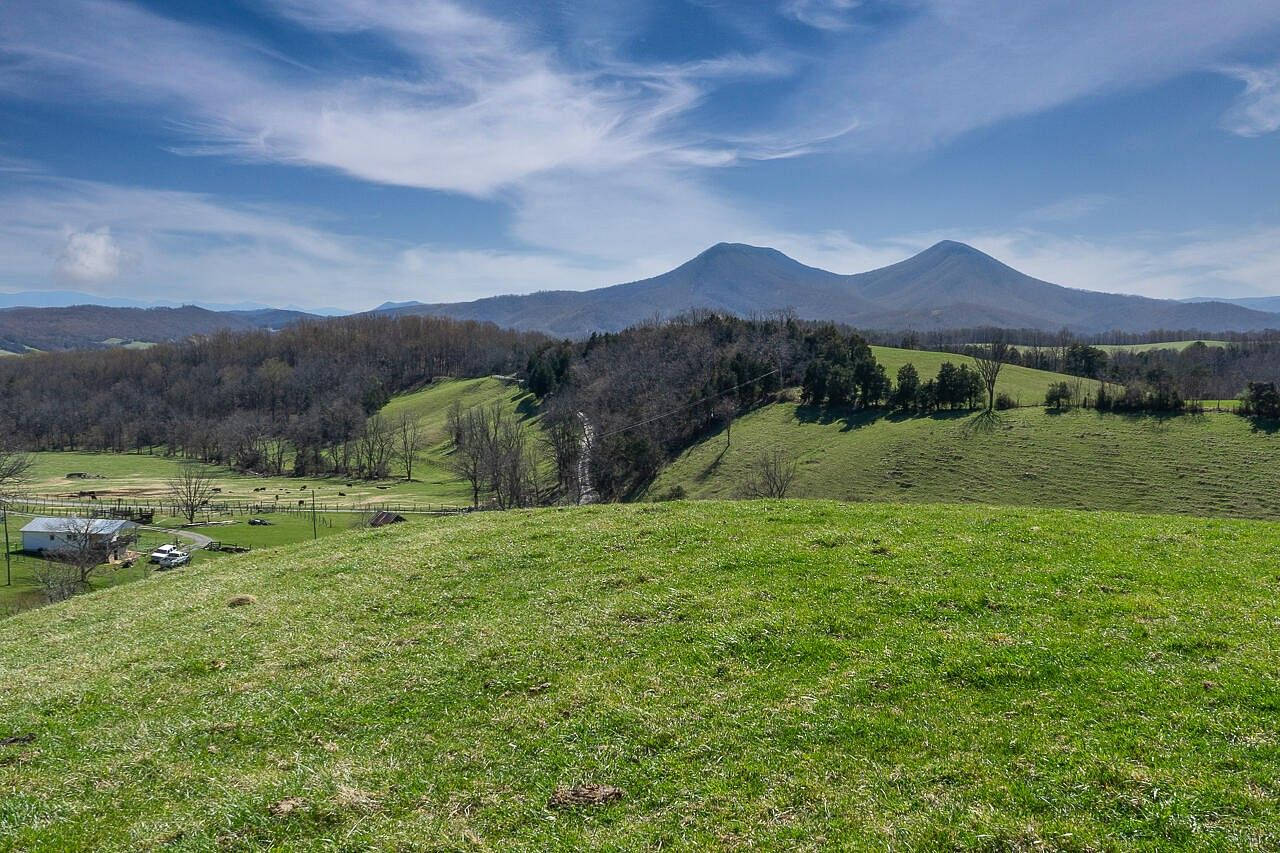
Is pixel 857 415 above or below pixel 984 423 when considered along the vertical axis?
above

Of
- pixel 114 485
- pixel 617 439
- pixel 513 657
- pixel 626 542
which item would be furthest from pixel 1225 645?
pixel 114 485

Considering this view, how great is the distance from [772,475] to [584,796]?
69.9 meters

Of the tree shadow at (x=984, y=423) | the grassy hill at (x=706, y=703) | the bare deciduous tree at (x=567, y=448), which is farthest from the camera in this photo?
the bare deciduous tree at (x=567, y=448)

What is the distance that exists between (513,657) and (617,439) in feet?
264

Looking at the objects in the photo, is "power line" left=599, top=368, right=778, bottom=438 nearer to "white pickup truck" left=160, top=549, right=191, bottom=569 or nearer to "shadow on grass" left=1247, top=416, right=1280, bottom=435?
"white pickup truck" left=160, top=549, right=191, bottom=569

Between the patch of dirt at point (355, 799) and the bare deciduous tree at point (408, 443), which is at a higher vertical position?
the patch of dirt at point (355, 799)

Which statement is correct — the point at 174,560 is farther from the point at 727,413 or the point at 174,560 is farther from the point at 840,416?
the point at 840,416

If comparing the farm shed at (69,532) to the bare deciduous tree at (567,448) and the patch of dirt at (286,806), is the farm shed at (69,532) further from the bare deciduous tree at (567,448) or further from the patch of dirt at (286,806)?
the patch of dirt at (286,806)

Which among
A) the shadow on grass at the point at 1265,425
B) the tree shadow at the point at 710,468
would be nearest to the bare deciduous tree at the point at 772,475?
the tree shadow at the point at 710,468

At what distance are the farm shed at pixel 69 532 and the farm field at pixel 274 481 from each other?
31416 millimetres

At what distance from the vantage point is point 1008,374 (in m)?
119

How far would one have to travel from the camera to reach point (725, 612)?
13.3m

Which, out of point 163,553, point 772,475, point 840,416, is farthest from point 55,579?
point 840,416

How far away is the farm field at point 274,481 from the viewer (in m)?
115
